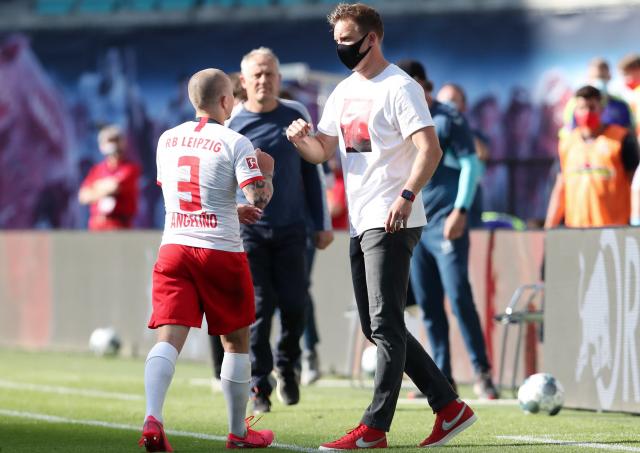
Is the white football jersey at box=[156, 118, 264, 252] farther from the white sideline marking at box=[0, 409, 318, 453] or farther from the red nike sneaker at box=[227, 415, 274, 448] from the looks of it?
the white sideline marking at box=[0, 409, 318, 453]

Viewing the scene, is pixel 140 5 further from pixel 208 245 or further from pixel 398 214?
pixel 398 214

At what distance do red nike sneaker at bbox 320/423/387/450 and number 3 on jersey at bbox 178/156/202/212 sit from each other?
1341 mm

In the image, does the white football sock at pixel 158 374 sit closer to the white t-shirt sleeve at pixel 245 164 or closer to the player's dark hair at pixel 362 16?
the white t-shirt sleeve at pixel 245 164

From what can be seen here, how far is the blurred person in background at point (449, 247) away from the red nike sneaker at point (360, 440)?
3.22 m

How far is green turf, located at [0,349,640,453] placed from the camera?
26.4 ft

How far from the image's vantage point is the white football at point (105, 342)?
1579cm

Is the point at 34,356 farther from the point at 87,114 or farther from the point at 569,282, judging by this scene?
the point at 87,114

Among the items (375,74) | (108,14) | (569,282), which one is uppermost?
(108,14)

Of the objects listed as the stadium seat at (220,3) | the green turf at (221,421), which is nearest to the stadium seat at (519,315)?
the green turf at (221,421)

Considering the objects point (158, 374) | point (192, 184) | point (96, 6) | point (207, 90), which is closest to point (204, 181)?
point (192, 184)

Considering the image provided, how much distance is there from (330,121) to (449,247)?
3043 millimetres

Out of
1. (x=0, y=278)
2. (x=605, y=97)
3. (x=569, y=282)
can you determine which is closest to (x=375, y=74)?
(x=569, y=282)

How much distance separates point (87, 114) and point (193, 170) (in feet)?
72.5

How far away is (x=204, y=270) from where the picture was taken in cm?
757
